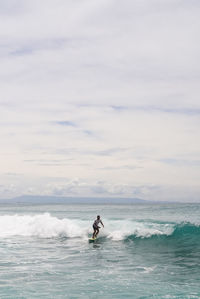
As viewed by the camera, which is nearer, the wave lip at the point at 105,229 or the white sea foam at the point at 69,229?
the wave lip at the point at 105,229

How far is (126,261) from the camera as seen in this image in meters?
17.8

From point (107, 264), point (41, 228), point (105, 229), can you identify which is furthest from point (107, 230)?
point (107, 264)

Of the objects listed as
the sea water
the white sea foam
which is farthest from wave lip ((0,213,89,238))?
the sea water

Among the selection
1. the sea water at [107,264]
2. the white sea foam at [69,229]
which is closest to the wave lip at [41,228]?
the white sea foam at [69,229]

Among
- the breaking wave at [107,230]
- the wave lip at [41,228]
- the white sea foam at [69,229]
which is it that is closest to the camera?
the breaking wave at [107,230]

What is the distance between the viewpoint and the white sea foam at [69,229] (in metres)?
27.7

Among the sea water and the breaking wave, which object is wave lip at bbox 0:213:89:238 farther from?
the sea water

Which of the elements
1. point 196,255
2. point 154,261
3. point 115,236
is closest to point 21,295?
point 154,261

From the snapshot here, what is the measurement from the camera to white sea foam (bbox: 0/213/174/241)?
27.7 meters

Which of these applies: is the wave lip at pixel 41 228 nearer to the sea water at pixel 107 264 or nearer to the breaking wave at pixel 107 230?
the breaking wave at pixel 107 230

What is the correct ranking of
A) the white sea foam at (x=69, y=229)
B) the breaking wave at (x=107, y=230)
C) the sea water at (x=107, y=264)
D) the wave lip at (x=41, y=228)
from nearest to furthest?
the sea water at (x=107, y=264), the breaking wave at (x=107, y=230), the white sea foam at (x=69, y=229), the wave lip at (x=41, y=228)

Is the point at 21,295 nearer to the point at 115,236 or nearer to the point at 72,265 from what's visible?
the point at 72,265

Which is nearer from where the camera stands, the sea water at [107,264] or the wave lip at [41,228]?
the sea water at [107,264]

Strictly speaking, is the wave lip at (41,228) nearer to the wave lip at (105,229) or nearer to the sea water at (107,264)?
the wave lip at (105,229)
